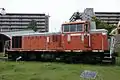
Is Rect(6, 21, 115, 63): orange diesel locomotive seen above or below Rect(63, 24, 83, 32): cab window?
below

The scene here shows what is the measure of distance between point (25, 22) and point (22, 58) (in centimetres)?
11702

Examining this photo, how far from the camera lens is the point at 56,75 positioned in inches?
649

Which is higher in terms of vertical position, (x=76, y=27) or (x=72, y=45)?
(x=76, y=27)

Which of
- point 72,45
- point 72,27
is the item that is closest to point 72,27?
point 72,27

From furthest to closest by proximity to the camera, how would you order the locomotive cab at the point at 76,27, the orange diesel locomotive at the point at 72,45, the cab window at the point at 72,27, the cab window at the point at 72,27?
1. the cab window at the point at 72,27
2. the cab window at the point at 72,27
3. the locomotive cab at the point at 76,27
4. the orange diesel locomotive at the point at 72,45

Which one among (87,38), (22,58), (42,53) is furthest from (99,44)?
(22,58)

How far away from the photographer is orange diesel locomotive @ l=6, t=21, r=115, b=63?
24.8 m

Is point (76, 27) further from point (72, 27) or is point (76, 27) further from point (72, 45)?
point (72, 45)

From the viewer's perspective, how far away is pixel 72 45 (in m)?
26.3

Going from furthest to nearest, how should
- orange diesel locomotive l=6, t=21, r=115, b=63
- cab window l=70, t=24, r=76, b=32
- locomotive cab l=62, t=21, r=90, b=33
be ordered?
cab window l=70, t=24, r=76, b=32 → locomotive cab l=62, t=21, r=90, b=33 → orange diesel locomotive l=6, t=21, r=115, b=63

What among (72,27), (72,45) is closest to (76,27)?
(72,27)

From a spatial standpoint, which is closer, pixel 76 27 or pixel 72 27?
pixel 76 27

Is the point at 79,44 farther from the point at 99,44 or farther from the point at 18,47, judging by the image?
the point at 18,47

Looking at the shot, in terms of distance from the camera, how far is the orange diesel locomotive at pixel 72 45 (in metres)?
24.8
